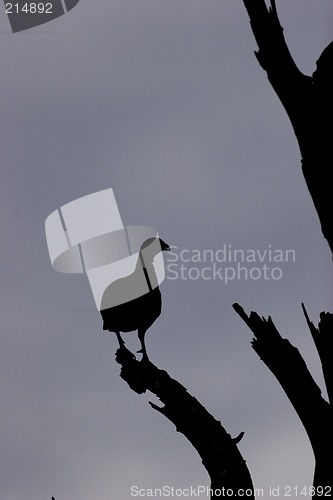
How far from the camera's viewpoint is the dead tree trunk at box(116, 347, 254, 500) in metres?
6.56

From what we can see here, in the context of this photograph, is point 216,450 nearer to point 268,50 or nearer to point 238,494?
point 238,494

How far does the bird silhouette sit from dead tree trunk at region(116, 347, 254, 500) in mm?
735

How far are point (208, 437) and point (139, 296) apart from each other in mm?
1758

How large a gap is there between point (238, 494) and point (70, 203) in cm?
365

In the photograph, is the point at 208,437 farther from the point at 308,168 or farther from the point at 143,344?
the point at 308,168

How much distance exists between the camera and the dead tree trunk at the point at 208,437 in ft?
21.5

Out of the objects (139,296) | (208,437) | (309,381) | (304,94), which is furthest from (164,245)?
(304,94)

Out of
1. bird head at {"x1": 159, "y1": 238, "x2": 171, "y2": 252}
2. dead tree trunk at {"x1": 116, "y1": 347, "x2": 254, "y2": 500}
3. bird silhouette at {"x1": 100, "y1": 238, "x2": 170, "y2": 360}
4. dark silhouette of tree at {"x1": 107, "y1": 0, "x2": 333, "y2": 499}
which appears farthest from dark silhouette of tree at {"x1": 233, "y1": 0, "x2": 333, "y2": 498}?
bird head at {"x1": 159, "y1": 238, "x2": 171, "y2": 252}

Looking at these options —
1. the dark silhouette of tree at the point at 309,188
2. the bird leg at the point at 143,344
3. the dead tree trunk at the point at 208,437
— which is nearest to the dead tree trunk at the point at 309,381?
the dark silhouette of tree at the point at 309,188

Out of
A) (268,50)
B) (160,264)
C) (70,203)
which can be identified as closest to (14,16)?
(70,203)

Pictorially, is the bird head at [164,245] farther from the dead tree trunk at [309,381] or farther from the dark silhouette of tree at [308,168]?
the dark silhouette of tree at [308,168]

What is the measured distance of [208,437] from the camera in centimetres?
675

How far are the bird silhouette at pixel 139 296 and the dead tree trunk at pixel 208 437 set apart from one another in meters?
0.74

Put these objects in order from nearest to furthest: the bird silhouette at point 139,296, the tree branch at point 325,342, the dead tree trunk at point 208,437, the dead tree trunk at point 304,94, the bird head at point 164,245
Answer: the dead tree trunk at point 304,94, the tree branch at point 325,342, the dead tree trunk at point 208,437, the bird silhouette at point 139,296, the bird head at point 164,245
